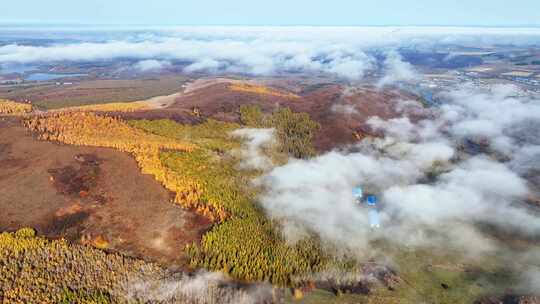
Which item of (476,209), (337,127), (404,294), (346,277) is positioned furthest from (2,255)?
(337,127)

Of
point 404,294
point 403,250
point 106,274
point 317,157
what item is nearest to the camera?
point 106,274

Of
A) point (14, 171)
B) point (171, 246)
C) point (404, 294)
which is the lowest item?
point (404, 294)

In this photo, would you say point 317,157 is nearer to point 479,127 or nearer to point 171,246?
point 171,246

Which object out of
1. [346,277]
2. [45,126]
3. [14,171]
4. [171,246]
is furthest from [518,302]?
[45,126]

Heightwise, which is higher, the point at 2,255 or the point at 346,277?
the point at 2,255

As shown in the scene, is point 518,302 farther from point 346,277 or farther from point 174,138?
point 174,138

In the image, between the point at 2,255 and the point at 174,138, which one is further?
the point at 174,138

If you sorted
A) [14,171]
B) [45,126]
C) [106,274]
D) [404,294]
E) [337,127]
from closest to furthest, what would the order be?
[106,274]
[404,294]
[14,171]
[45,126]
[337,127]
